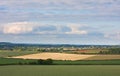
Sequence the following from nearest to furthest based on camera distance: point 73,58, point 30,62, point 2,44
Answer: point 30,62 → point 73,58 → point 2,44

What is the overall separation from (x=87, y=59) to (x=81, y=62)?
4963 mm

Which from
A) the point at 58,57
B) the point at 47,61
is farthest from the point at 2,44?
the point at 47,61

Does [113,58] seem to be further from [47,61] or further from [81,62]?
[47,61]

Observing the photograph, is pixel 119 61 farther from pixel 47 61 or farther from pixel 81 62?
pixel 47 61

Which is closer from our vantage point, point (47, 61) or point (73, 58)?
point (47, 61)

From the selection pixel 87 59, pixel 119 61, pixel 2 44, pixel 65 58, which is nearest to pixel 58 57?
pixel 65 58

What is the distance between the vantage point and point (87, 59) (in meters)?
78.9

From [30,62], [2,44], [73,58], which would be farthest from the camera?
[2,44]

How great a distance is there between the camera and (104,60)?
76.1 metres

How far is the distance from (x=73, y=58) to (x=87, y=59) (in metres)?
5.98

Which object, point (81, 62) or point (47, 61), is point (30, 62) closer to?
point (47, 61)

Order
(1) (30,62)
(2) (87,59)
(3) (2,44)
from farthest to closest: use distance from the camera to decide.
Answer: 1. (3) (2,44)
2. (2) (87,59)
3. (1) (30,62)

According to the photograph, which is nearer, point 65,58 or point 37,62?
point 37,62

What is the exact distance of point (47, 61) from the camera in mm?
74875
